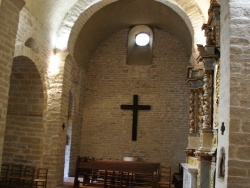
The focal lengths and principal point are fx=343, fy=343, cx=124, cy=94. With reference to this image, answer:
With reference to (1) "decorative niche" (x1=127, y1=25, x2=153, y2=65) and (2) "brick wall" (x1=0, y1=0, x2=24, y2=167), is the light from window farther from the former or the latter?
(2) "brick wall" (x1=0, y1=0, x2=24, y2=167)

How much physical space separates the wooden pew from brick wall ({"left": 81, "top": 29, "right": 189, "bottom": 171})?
3532 mm

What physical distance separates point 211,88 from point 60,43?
5.23m

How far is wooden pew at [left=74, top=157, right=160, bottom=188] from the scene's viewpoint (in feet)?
29.7

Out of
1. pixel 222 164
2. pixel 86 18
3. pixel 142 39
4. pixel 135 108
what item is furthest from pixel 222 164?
pixel 142 39

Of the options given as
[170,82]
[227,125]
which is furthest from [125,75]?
[227,125]

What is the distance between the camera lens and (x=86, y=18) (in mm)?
10969

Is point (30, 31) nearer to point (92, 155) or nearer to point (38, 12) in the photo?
point (38, 12)

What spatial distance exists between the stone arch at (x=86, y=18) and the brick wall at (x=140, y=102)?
3.28 m

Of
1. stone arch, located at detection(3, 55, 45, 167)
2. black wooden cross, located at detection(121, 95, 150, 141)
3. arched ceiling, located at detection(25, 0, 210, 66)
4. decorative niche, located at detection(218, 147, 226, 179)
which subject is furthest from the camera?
black wooden cross, located at detection(121, 95, 150, 141)

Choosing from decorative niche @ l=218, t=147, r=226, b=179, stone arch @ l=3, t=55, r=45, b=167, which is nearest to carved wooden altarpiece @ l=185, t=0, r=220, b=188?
decorative niche @ l=218, t=147, r=226, b=179

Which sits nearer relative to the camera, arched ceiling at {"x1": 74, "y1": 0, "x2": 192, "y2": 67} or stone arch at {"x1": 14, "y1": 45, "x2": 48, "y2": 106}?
stone arch at {"x1": 14, "y1": 45, "x2": 48, "y2": 106}

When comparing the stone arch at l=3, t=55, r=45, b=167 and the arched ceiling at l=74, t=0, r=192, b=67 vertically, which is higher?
the arched ceiling at l=74, t=0, r=192, b=67

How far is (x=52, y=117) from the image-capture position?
9.90 metres

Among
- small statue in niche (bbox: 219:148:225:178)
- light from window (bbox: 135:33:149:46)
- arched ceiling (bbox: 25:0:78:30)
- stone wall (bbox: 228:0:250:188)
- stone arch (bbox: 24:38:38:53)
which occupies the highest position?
light from window (bbox: 135:33:149:46)
